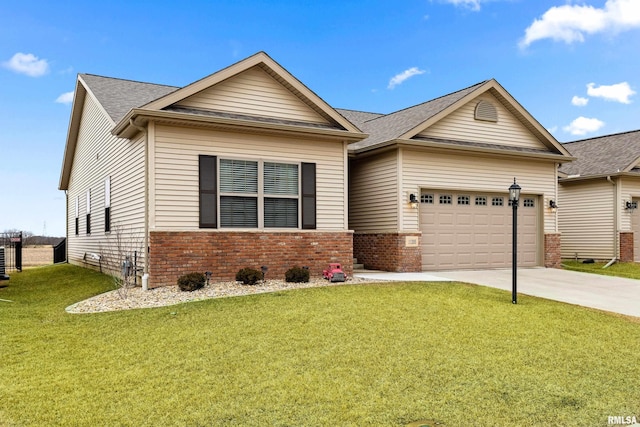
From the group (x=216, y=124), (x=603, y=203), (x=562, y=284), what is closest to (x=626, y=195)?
(x=603, y=203)

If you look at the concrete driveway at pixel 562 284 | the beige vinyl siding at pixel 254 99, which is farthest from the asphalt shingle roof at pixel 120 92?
the concrete driveway at pixel 562 284

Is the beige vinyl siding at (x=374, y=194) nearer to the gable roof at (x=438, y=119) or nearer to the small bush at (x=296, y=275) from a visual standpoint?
the gable roof at (x=438, y=119)

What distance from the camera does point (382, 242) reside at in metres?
14.9

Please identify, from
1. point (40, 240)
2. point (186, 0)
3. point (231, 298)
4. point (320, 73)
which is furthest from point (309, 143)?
point (40, 240)

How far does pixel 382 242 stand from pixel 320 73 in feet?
43.9

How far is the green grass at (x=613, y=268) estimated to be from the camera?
16477mm

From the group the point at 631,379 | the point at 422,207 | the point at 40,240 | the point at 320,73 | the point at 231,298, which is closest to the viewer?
the point at 631,379

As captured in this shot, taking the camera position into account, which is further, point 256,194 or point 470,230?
point 470,230

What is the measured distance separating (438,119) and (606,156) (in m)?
11.1

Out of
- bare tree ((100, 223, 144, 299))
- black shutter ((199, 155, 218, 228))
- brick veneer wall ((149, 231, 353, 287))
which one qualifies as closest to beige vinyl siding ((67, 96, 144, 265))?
bare tree ((100, 223, 144, 299))

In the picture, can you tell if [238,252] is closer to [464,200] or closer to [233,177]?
[233,177]

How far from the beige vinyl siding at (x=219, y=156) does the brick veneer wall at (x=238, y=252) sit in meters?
0.29

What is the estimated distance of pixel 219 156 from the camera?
11.6m

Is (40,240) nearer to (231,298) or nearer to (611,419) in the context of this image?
(231,298)
